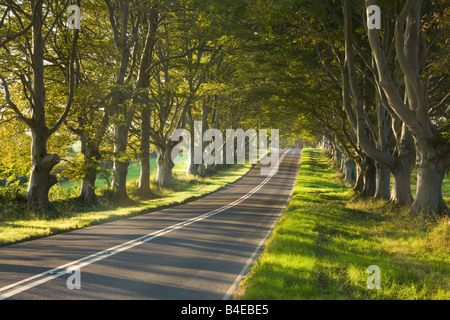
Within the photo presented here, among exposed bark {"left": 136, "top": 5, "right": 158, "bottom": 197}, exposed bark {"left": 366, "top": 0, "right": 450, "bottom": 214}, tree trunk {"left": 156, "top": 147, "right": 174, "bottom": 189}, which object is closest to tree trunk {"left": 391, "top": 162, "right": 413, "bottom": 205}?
exposed bark {"left": 366, "top": 0, "right": 450, "bottom": 214}

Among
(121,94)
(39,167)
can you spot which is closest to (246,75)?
(121,94)

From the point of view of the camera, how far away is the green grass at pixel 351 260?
6598 millimetres

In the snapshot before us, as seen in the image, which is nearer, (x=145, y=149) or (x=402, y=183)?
(x=402, y=183)

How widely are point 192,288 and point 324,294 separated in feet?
7.45

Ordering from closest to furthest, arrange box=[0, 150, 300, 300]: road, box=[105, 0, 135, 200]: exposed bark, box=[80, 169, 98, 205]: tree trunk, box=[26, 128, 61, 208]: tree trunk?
box=[0, 150, 300, 300]: road
box=[26, 128, 61, 208]: tree trunk
box=[105, 0, 135, 200]: exposed bark
box=[80, 169, 98, 205]: tree trunk

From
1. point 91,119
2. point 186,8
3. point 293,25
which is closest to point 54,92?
point 91,119

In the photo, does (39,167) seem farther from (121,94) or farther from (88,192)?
(121,94)

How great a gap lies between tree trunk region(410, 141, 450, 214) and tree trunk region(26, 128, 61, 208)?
14888 millimetres

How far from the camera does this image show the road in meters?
6.59

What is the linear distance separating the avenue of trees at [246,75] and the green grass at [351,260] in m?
2.91

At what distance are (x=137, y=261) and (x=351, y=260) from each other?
4.79m

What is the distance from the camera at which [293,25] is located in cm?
1686

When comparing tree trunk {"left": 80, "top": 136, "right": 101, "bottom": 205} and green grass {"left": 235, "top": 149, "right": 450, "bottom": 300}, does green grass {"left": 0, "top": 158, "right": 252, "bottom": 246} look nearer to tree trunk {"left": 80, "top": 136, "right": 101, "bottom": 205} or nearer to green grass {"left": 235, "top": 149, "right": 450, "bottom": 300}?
tree trunk {"left": 80, "top": 136, "right": 101, "bottom": 205}

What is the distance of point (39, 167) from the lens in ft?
56.4
